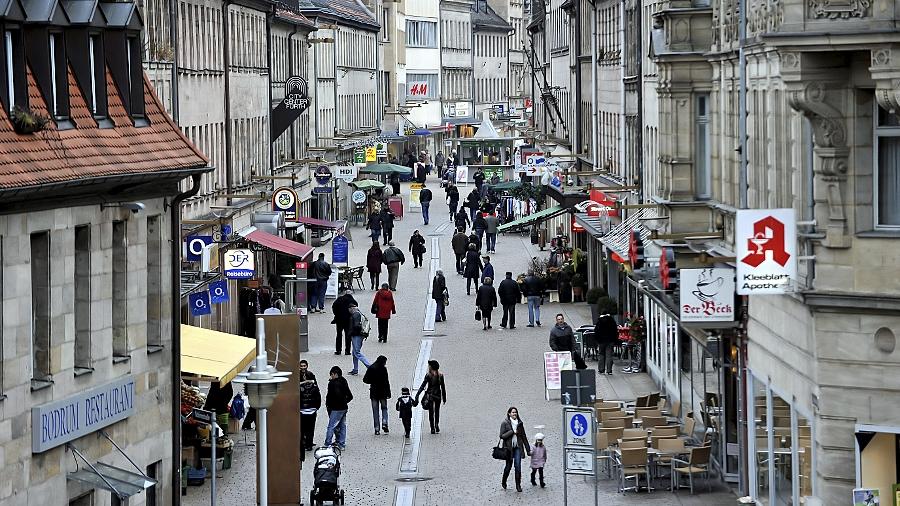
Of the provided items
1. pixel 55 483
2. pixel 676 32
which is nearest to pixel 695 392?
pixel 676 32

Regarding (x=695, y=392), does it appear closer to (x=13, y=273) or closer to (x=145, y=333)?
(x=145, y=333)

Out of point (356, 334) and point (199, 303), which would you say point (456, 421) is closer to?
point (199, 303)

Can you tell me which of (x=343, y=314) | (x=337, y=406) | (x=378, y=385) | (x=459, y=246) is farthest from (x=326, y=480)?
(x=459, y=246)

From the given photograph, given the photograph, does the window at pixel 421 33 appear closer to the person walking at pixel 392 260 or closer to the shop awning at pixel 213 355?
the person walking at pixel 392 260

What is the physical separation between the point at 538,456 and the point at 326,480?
3.34 metres

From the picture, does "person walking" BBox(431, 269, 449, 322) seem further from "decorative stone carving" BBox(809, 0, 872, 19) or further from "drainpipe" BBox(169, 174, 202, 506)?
"decorative stone carving" BBox(809, 0, 872, 19)

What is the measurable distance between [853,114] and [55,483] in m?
8.58

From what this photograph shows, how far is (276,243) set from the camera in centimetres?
4925

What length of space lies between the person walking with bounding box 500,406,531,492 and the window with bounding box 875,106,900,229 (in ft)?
29.9

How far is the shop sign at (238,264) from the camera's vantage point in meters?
39.6

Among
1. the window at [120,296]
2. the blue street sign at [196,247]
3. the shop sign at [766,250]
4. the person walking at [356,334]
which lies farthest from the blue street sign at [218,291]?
the shop sign at [766,250]

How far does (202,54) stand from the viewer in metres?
47.4

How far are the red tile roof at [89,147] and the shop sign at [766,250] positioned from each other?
258 inches

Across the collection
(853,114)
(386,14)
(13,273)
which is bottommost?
(13,273)
